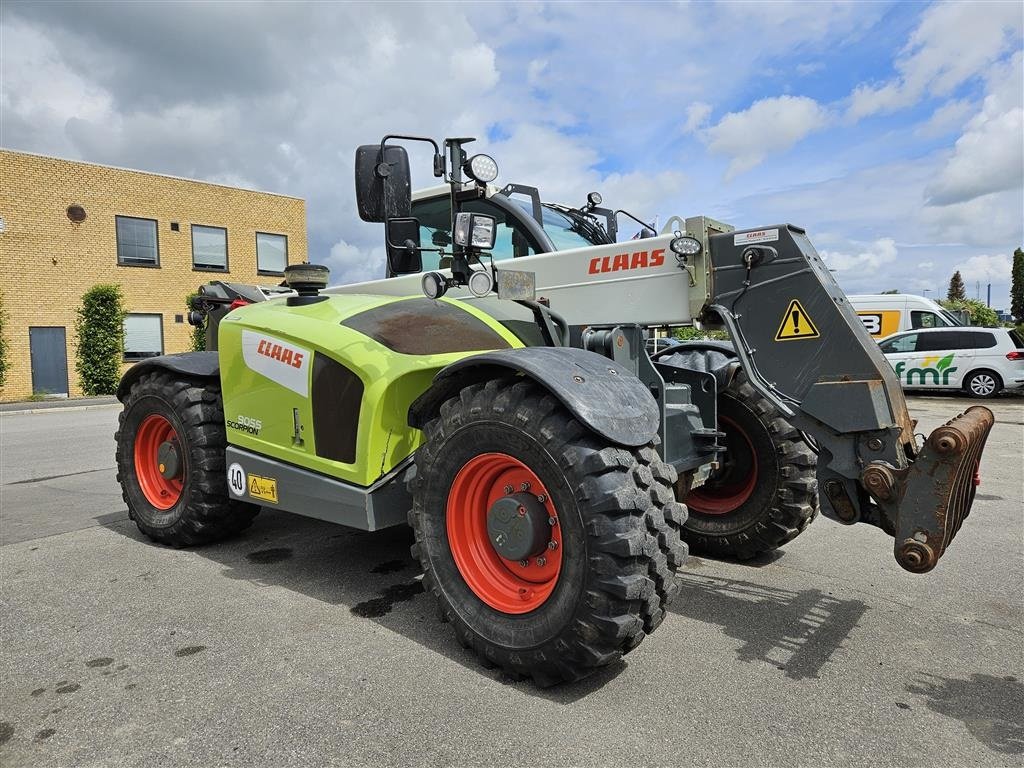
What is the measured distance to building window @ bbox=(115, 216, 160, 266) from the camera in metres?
22.1

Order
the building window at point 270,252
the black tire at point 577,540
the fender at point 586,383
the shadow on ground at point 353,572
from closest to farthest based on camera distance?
1. the black tire at point 577,540
2. the fender at point 586,383
3. the shadow on ground at point 353,572
4. the building window at point 270,252

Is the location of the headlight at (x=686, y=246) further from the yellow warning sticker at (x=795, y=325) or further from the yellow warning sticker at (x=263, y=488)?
the yellow warning sticker at (x=263, y=488)

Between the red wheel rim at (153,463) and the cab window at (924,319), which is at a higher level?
the cab window at (924,319)

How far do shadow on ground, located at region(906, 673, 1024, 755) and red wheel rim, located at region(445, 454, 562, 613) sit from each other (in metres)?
1.51

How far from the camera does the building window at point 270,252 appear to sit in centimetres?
2495

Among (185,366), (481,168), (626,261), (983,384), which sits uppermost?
(481,168)

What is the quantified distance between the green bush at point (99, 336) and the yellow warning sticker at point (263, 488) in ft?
64.6

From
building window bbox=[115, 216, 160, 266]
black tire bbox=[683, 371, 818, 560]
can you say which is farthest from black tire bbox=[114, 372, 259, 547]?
building window bbox=[115, 216, 160, 266]

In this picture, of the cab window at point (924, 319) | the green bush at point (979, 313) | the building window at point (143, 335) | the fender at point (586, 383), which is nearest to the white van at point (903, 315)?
the cab window at point (924, 319)

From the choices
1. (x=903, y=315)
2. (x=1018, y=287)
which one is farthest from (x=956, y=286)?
(x=903, y=315)

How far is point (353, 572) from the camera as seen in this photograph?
4.23 m

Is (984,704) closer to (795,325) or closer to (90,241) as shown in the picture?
(795,325)

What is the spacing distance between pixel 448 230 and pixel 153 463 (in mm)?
2651

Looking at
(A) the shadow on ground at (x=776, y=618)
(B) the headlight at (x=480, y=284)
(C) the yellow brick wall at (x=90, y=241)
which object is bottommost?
(A) the shadow on ground at (x=776, y=618)
